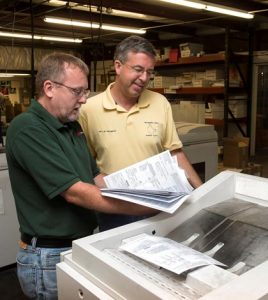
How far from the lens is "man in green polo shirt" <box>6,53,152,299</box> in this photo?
40.5 inches

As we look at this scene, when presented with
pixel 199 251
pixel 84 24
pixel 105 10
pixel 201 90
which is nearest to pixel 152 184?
pixel 199 251

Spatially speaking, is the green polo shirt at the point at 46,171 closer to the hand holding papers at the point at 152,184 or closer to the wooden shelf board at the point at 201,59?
the hand holding papers at the point at 152,184

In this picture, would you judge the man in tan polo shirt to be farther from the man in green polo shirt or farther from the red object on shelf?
the red object on shelf

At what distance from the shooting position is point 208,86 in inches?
219

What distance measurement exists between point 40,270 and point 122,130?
25.8 inches

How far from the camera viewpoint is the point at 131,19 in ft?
18.4

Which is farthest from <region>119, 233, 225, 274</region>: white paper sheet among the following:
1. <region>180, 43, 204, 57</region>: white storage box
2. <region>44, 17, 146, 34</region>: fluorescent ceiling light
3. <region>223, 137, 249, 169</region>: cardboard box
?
<region>180, 43, 204, 57</region>: white storage box

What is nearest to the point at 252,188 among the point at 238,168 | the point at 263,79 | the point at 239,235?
the point at 239,235

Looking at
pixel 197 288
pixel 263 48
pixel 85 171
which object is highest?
pixel 263 48

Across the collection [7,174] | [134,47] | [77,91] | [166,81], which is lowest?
[7,174]

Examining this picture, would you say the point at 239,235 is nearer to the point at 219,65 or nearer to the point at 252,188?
the point at 252,188

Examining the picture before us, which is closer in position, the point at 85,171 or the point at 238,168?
the point at 85,171

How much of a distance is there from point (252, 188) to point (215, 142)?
1987 millimetres

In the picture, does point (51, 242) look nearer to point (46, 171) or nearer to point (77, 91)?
point (46, 171)
